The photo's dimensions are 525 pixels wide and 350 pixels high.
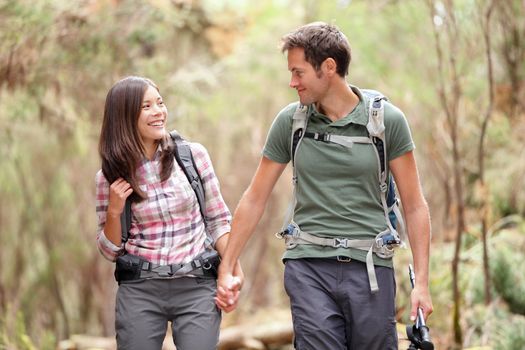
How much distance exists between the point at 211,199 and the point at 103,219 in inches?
22.3

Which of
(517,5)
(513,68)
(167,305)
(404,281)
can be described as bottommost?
(404,281)

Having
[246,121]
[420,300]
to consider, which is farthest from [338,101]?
[246,121]

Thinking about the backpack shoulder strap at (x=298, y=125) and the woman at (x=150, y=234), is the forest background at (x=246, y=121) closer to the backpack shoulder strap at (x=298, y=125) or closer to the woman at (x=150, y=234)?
the woman at (x=150, y=234)

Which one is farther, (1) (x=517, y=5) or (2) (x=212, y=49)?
(2) (x=212, y=49)

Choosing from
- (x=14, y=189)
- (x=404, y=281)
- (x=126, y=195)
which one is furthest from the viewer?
(x=14, y=189)

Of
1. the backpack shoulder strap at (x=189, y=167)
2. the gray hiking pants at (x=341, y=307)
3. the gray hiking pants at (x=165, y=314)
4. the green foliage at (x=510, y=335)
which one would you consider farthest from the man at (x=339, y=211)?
the green foliage at (x=510, y=335)

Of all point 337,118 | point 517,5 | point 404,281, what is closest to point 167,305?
point 337,118

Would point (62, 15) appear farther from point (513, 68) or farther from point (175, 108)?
point (513, 68)

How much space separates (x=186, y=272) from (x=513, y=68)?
746 centimetres

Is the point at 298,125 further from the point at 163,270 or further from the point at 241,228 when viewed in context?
the point at 163,270

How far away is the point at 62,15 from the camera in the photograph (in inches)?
336

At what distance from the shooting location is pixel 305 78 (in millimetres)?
4207

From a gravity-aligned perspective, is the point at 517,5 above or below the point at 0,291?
above

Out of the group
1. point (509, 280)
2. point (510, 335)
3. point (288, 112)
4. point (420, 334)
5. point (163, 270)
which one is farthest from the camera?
point (509, 280)
